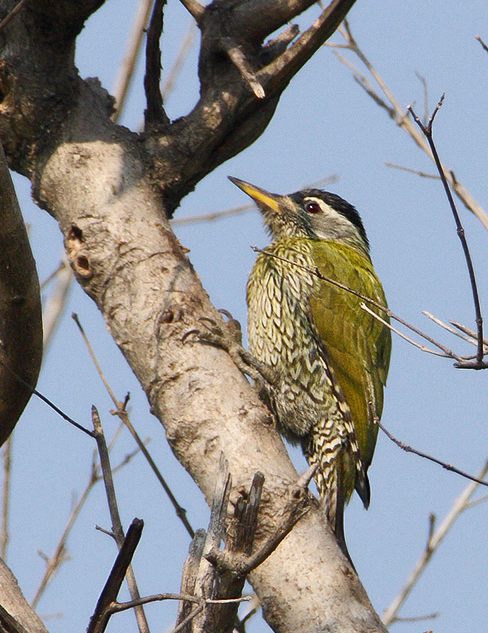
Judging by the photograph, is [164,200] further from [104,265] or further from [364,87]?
[364,87]

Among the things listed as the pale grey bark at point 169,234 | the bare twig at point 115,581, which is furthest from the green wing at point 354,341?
the bare twig at point 115,581

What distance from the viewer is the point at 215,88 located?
12.1ft

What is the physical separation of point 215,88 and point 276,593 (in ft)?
6.59

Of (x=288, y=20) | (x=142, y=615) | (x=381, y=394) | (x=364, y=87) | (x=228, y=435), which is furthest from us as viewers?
(x=381, y=394)

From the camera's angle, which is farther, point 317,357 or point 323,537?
point 317,357

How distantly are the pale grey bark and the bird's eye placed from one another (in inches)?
69.4

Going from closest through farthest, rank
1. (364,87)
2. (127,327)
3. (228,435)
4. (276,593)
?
(276,593) < (228,435) < (127,327) < (364,87)

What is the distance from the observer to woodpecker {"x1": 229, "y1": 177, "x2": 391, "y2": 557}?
4457 millimetres

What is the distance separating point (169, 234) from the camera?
3.53 meters

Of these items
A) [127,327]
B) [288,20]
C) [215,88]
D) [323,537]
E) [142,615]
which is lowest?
[142,615]

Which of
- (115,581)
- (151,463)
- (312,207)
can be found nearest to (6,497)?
(151,463)

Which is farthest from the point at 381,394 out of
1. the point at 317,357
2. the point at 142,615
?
the point at 142,615

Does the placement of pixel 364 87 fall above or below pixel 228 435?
above

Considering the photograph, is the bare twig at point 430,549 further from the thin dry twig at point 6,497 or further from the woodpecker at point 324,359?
the thin dry twig at point 6,497
